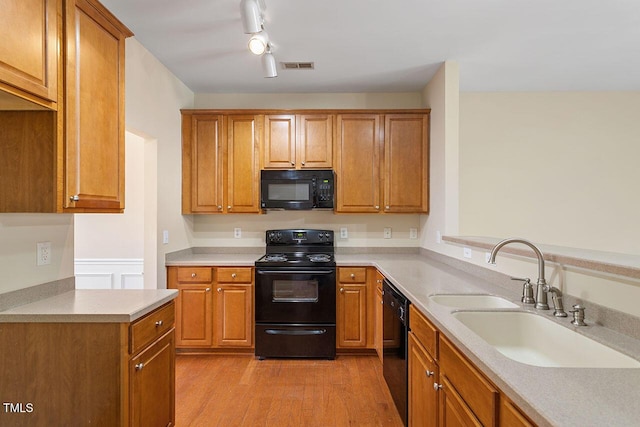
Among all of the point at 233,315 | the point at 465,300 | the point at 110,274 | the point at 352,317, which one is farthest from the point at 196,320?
the point at 465,300

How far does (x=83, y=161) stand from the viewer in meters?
1.64

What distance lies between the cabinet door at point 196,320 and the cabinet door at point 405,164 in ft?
6.41

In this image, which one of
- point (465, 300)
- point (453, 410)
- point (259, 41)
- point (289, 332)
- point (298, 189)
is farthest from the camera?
point (298, 189)

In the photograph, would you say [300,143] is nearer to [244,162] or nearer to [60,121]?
[244,162]

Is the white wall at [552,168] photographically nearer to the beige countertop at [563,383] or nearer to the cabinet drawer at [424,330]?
the cabinet drawer at [424,330]

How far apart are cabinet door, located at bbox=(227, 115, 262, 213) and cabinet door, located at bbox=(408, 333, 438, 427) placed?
2.15 meters

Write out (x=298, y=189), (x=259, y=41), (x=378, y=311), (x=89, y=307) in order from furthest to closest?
(x=298, y=189), (x=378, y=311), (x=259, y=41), (x=89, y=307)

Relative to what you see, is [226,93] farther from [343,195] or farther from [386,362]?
[386,362]

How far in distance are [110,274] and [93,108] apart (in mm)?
2315

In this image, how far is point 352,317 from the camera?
3.23 meters

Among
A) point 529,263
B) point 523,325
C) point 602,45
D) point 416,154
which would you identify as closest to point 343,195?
point 416,154

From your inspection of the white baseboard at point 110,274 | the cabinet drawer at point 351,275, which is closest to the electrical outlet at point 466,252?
the cabinet drawer at point 351,275

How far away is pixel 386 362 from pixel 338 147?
6.64ft

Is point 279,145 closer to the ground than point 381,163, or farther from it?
farther from it
